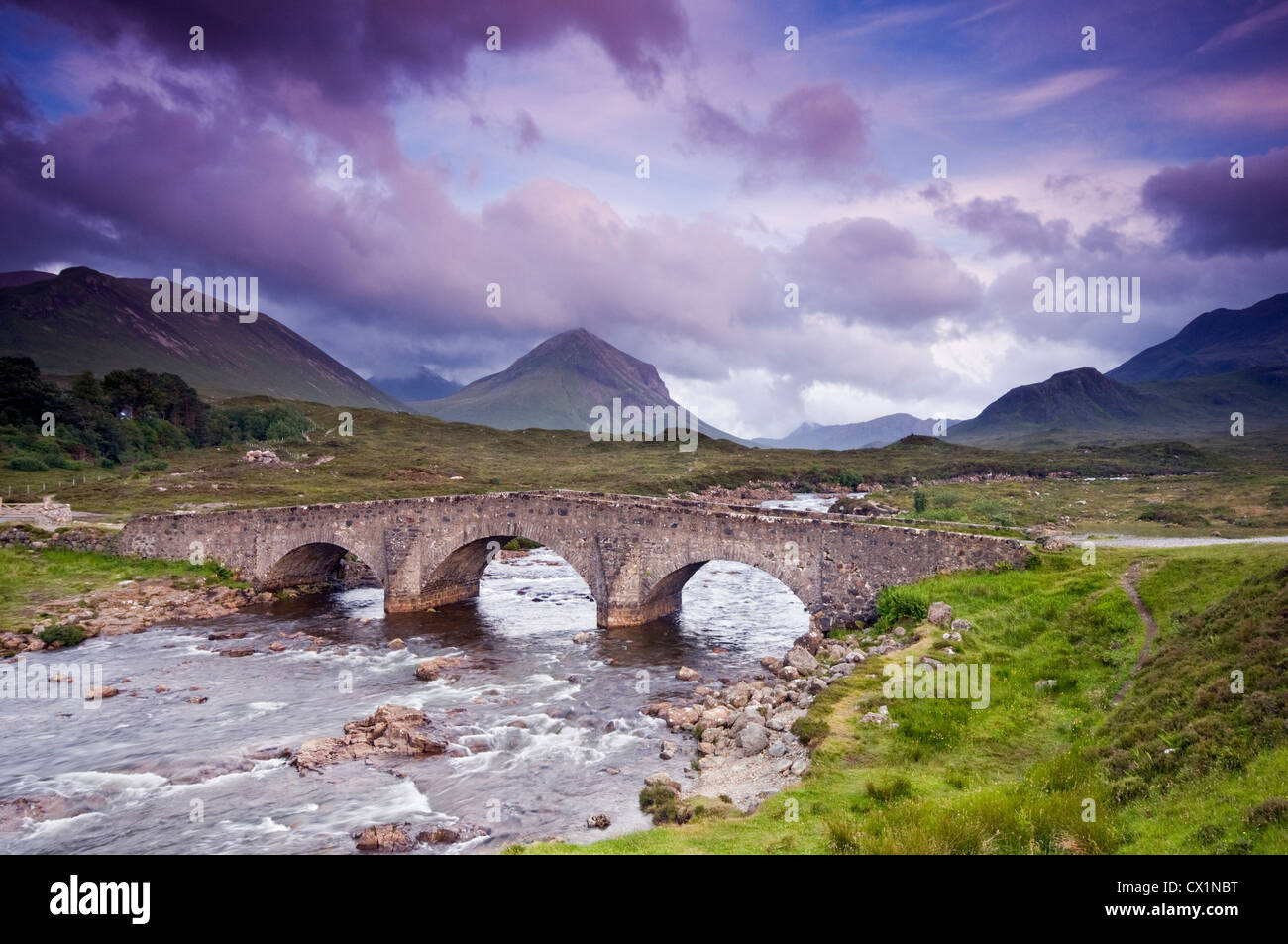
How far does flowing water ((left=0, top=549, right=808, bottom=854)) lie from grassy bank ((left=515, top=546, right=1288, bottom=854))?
4.78m

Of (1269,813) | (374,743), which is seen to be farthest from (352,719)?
(1269,813)

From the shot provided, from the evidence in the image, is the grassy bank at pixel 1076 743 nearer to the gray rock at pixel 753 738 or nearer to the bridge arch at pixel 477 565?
the gray rock at pixel 753 738

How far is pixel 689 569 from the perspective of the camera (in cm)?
3388

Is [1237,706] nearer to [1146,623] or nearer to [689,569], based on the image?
[1146,623]

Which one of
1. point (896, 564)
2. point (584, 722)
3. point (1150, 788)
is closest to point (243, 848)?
point (584, 722)

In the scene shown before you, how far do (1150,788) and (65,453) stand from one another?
9146cm

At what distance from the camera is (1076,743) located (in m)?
14.0

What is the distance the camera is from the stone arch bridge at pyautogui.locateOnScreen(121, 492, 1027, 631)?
2664cm

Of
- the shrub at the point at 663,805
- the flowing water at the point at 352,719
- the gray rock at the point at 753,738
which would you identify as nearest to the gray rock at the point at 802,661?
the flowing water at the point at 352,719

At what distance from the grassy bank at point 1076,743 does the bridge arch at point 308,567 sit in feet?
100

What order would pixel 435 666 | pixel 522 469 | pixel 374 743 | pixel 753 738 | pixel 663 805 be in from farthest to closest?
pixel 522 469 < pixel 435 666 < pixel 374 743 < pixel 753 738 < pixel 663 805

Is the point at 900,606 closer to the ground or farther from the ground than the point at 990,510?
closer to the ground

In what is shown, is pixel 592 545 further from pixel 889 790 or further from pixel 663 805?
pixel 889 790

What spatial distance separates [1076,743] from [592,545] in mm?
22673
